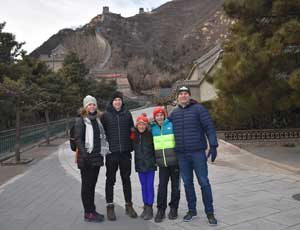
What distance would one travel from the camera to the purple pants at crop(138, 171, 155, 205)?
547 centimetres

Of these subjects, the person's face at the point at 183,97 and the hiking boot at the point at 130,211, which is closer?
the person's face at the point at 183,97

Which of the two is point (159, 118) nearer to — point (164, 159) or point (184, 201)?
point (164, 159)

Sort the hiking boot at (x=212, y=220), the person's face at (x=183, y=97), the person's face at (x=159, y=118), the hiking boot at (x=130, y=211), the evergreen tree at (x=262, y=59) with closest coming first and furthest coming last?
1. the hiking boot at (x=212, y=220)
2. the person's face at (x=183, y=97)
3. the person's face at (x=159, y=118)
4. the hiking boot at (x=130, y=211)
5. the evergreen tree at (x=262, y=59)

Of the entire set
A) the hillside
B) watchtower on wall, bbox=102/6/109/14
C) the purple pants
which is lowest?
the purple pants

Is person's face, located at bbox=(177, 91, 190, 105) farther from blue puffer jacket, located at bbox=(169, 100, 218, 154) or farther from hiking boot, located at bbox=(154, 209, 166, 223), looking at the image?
hiking boot, located at bbox=(154, 209, 166, 223)

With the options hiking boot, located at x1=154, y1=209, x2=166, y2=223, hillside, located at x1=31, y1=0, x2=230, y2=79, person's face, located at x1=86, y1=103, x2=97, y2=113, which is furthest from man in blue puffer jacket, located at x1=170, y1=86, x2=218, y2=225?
hillside, located at x1=31, y1=0, x2=230, y2=79

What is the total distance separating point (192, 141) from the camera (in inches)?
199

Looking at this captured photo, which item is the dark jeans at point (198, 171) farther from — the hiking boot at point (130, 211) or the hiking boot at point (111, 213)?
the hiking boot at point (111, 213)

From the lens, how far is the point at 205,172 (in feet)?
16.7

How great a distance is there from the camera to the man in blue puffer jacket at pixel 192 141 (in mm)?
5055

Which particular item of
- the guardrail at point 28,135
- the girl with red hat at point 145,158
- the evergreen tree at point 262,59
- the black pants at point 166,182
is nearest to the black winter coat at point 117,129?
the girl with red hat at point 145,158

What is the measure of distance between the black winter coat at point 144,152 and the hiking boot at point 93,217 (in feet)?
2.78

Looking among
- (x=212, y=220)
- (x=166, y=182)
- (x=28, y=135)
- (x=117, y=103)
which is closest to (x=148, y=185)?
(x=166, y=182)

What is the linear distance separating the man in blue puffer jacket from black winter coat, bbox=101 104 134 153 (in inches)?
27.4
